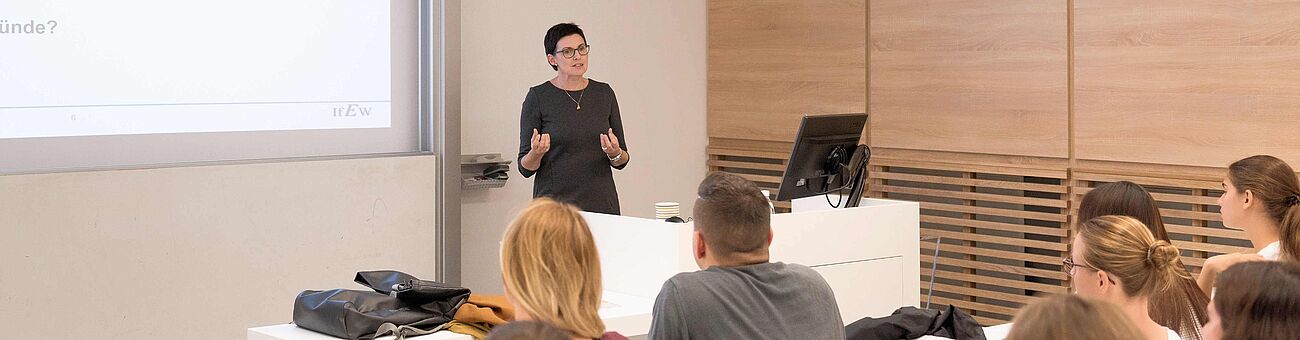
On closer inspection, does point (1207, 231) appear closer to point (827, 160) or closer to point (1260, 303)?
point (827, 160)

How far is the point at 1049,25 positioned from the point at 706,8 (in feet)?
6.53

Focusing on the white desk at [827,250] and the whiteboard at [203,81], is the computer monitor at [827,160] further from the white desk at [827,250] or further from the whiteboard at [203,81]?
the whiteboard at [203,81]

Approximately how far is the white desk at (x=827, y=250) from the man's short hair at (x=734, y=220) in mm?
1205

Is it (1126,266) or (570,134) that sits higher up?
(570,134)

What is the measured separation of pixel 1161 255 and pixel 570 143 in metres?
2.59

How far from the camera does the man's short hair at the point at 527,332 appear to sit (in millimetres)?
1396

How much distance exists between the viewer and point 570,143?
487 centimetres

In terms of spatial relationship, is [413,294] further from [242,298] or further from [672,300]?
[242,298]

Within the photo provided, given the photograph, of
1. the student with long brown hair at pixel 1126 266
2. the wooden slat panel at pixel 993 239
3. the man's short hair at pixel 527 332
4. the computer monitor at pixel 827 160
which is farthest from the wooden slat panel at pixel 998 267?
the man's short hair at pixel 527 332

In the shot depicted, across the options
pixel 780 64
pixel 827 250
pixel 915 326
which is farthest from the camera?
pixel 780 64

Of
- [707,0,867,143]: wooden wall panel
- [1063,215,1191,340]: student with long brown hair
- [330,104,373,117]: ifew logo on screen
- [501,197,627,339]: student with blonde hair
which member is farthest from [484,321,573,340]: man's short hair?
[707,0,867,143]: wooden wall panel

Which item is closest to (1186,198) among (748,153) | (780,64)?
(780,64)

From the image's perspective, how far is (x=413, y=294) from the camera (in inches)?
128

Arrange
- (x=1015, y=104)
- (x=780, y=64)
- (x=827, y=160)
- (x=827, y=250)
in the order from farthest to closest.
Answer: (x=780, y=64), (x=1015, y=104), (x=827, y=160), (x=827, y=250)
